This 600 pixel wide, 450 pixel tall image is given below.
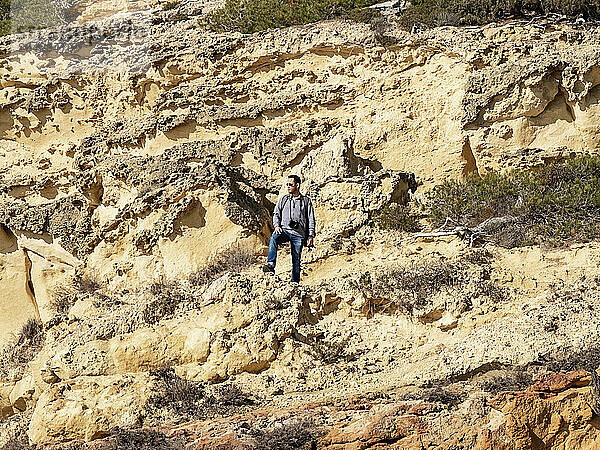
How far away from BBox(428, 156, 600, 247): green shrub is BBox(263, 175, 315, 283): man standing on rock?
1.90m

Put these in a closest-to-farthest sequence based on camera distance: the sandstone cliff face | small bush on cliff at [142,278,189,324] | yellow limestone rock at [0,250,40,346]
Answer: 1. the sandstone cliff face
2. small bush on cliff at [142,278,189,324]
3. yellow limestone rock at [0,250,40,346]

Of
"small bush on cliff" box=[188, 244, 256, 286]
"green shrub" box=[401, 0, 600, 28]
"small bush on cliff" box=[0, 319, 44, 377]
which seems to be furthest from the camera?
"green shrub" box=[401, 0, 600, 28]

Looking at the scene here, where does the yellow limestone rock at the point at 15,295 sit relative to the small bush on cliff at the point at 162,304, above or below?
below

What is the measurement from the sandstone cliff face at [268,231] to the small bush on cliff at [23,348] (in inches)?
8.9

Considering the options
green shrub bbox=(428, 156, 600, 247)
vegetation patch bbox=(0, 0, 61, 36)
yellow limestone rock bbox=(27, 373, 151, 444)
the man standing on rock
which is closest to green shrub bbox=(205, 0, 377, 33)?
vegetation patch bbox=(0, 0, 61, 36)

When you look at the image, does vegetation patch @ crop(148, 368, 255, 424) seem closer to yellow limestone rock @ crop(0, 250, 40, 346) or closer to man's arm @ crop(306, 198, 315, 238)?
man's arm @ crop(306, 198, 315, 238)

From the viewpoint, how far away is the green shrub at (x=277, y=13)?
1193 cm

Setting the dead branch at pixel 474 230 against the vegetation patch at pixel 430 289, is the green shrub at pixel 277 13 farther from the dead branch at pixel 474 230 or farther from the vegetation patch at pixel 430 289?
the vegetation patch at pixel 430 289

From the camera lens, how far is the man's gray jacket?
7.73 metres

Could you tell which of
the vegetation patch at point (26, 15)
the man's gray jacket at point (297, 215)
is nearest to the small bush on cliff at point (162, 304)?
the man's gray jacket at point (297, 215)

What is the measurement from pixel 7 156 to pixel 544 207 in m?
8.42

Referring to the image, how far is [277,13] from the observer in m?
12.3

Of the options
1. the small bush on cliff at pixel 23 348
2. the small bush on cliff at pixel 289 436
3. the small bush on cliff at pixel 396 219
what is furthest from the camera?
the small bush on cliff at pixel 396 219

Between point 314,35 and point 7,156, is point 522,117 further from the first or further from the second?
point 7,156
